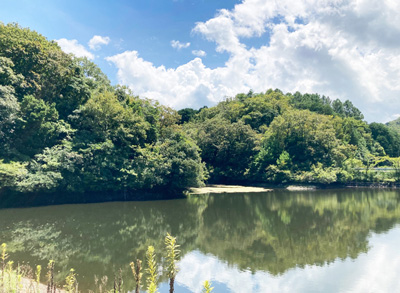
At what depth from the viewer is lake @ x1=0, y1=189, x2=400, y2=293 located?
9867mm

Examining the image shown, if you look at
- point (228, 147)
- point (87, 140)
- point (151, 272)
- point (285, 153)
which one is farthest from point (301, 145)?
point (151, 272)

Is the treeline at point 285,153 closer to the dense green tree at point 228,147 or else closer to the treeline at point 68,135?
the dense green tree at point 228,147

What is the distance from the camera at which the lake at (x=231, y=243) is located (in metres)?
9.87

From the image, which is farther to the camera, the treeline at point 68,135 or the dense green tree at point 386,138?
the dense green tree at point 386,138

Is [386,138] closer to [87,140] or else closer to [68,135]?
[87,140]

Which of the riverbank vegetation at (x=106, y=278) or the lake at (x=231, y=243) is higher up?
the riverbank vegetation at (x=106, y=278)

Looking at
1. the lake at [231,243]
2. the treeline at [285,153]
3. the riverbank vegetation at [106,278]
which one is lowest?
the lake at [231,243]

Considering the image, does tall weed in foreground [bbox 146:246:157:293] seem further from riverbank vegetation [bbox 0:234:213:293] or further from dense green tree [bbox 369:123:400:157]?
dense green tree [bbox 369:123:400:157]

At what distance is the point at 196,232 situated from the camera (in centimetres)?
1642

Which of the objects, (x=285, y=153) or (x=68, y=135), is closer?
(x=68, y=135)

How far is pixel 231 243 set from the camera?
46.6 ft

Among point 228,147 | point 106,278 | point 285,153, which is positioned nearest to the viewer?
point 106,278

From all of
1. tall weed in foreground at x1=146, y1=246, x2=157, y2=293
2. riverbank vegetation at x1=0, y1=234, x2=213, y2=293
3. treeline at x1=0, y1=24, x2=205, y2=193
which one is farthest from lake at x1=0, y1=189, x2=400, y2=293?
tall weed in foreground at x1=146, y1=246, x2=157, y2=293

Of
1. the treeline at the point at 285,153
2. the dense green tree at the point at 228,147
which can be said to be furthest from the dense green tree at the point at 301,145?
the dense green tree at the point at 228,147
